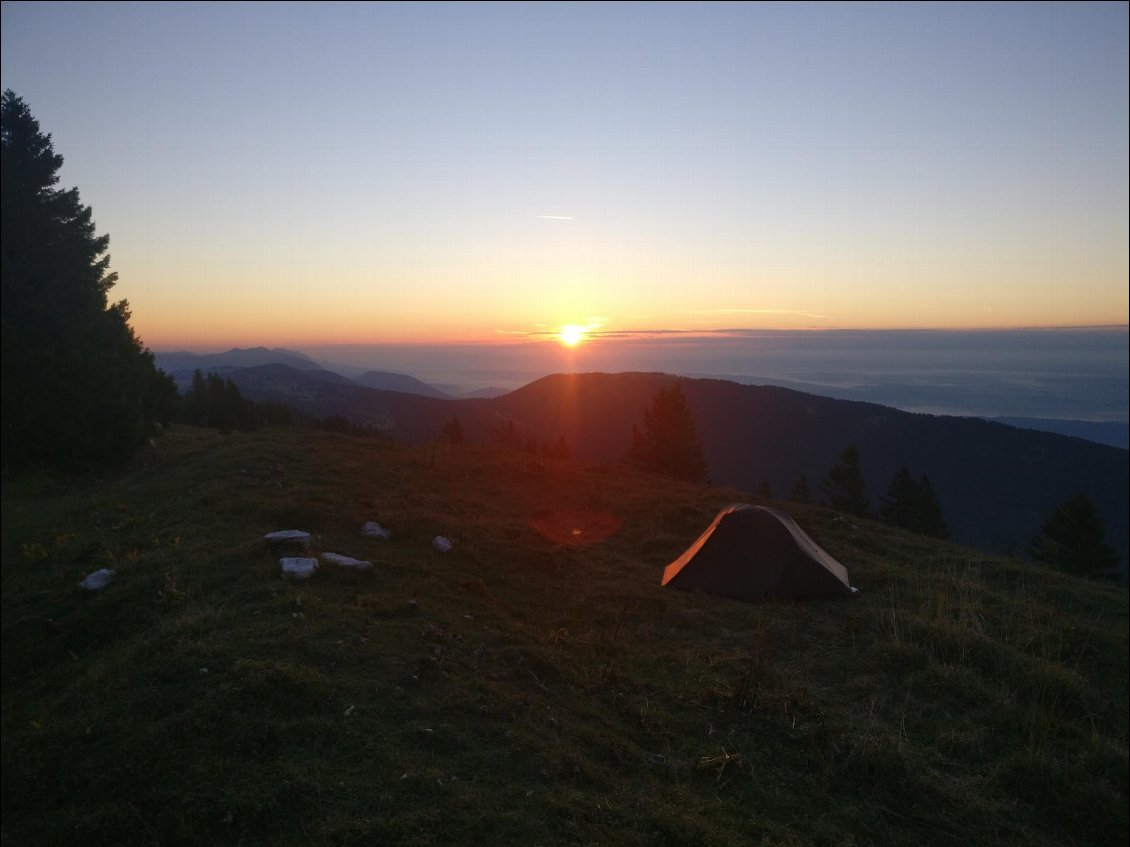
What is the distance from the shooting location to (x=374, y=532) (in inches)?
400

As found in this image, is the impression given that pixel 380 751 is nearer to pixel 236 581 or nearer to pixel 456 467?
pixel 236 581

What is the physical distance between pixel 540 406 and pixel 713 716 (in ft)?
418

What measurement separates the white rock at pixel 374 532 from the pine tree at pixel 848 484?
3136cm

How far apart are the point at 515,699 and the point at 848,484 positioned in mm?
35730

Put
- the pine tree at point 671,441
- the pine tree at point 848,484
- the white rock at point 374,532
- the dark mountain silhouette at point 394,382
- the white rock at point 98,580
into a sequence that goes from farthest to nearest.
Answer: the dark mountain silhouette at point 394,382 → the pine tree at point 848,484 → the pine tree at point 671,441 → the white rock at point 374,532 → the white rock at point 98,580

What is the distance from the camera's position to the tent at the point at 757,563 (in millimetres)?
9852

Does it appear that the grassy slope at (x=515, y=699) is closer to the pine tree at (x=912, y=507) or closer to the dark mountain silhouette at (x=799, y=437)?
the pine tree at (x=912, y=507)

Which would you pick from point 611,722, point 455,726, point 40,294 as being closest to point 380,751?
point 455,726

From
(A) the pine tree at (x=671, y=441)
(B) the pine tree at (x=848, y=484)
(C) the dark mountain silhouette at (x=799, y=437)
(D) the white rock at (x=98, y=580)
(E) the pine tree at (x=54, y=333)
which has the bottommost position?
(C) the dark mountain silhouette at (x=799, y=437)

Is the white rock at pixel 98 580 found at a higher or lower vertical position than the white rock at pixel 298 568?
lower

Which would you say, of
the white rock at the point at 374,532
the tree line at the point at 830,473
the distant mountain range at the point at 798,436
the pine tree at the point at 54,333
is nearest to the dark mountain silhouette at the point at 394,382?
the distant mountain range at the point at 798,436

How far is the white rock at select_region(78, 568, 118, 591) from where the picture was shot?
Result: 8219 mm

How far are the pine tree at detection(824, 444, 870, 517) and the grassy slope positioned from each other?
2611 cm

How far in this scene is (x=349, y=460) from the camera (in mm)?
16188
